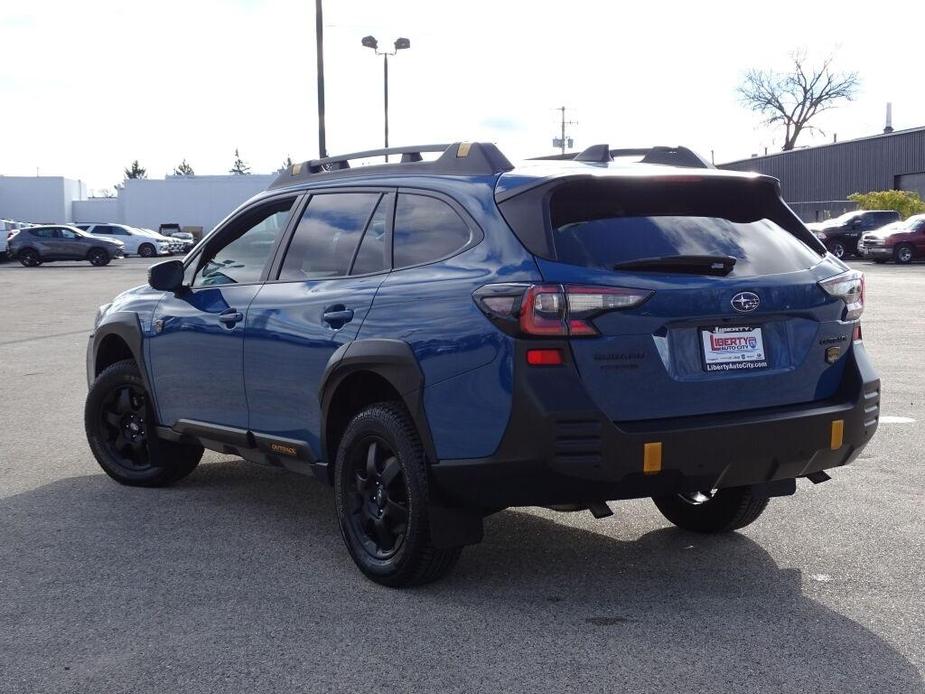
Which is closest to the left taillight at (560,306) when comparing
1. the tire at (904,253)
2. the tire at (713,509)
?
the tire at (713,509)

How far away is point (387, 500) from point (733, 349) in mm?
1518

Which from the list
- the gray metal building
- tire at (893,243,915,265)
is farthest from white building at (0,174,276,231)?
Result: tire at (893,243,915,265)

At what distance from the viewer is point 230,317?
6.05 meters

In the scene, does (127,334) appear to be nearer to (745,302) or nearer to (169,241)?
(745,302)

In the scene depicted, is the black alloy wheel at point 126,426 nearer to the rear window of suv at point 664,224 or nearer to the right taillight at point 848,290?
the rear window of suv at point 664,224

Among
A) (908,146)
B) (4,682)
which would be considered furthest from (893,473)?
(908,146)

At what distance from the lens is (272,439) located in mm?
5809

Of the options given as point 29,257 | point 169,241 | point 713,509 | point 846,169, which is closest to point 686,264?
point 713,509

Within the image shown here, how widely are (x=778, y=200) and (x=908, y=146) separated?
56532 millimetres

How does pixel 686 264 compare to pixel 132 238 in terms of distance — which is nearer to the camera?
Answer: pixel 686 264

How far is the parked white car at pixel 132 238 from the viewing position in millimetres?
54812

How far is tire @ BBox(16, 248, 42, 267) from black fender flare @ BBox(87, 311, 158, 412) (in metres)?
41.1

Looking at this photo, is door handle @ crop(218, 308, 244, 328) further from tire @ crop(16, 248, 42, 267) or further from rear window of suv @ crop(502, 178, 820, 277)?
tire @ crop(16, 248, 42, 267)

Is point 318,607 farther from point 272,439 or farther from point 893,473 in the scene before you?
point 893,473
